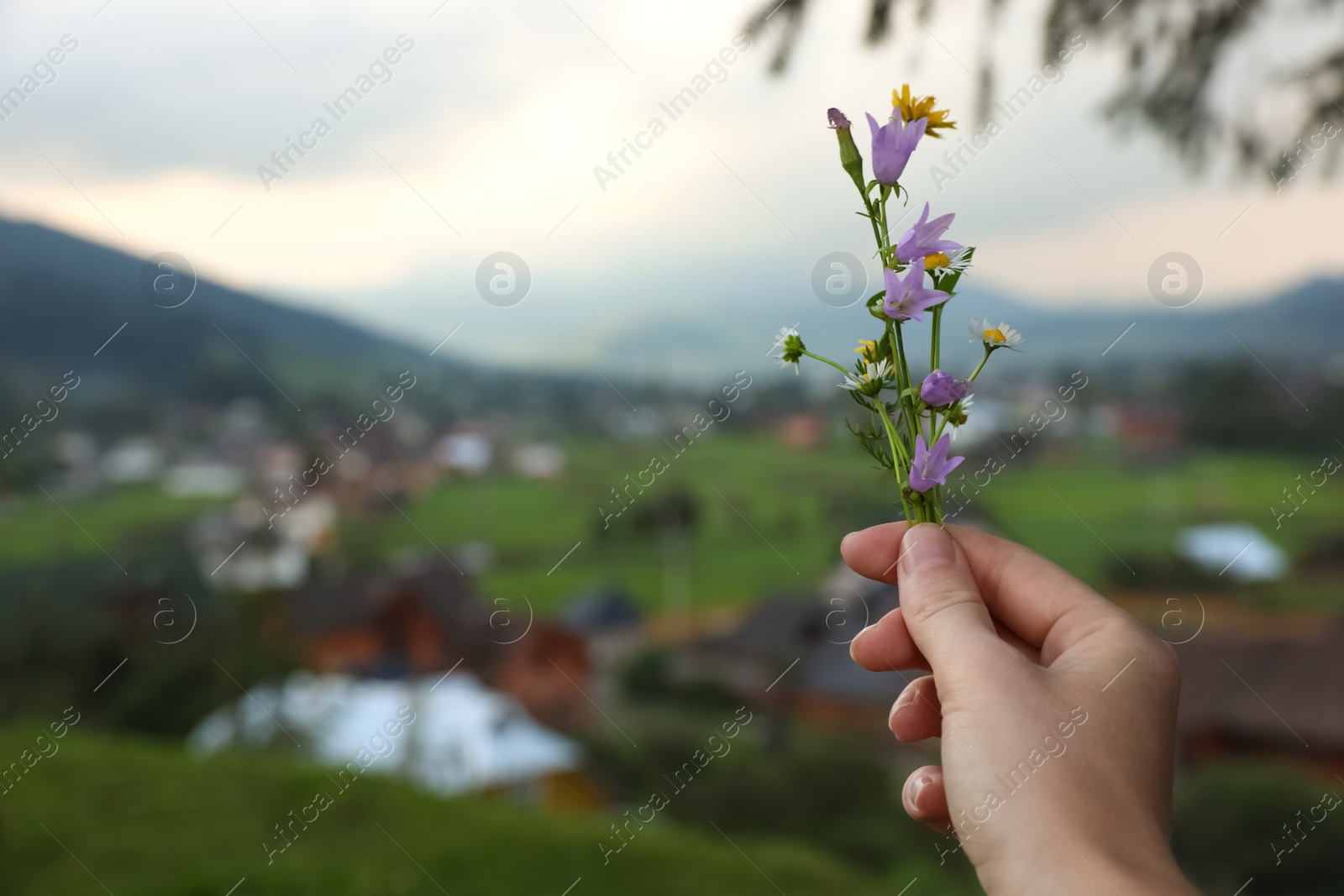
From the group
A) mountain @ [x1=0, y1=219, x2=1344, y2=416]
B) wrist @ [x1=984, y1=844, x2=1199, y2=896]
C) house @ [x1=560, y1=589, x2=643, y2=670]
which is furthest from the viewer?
house @ [x1=560, y1=589, x2=643, y2=670]

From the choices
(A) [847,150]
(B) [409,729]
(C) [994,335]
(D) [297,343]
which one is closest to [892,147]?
(A) [847,150]

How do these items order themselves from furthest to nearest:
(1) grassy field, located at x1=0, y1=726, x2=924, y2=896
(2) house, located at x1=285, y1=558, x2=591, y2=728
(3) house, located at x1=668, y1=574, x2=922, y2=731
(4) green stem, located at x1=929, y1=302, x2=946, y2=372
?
(2) house, located at x1=285, y1=558, x2=591, y2=728 < (3) house, located at x1=668, y1=574, x2=922, y2=731 < (1) grassy field, located at x1=0, y1=726, x2=924, y2=896 < (4) green stem, located at x1=929, y1=302, x2=946, y2=372

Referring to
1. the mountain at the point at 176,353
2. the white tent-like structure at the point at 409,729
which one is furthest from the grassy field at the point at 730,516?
the white tent-like structure at the point at 409,729

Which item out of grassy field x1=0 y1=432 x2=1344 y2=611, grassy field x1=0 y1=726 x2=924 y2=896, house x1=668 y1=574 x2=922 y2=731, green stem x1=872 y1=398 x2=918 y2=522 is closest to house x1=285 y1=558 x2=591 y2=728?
grassy field x1=0 y1=432 x2=1344 y2=611

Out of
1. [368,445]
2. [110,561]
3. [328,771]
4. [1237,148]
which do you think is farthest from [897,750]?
[110,561]

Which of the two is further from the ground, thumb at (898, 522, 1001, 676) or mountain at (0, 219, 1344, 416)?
thumb at (898, 522, 1001, 676)

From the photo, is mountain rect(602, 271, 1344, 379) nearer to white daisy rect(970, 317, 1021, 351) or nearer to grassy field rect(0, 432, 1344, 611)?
grassy field rect(0, 432, 1344, 611)

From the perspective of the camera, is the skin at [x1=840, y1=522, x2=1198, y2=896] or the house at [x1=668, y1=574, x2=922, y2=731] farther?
the house at [x1=668, y1=574, x2=922, y2=731]
